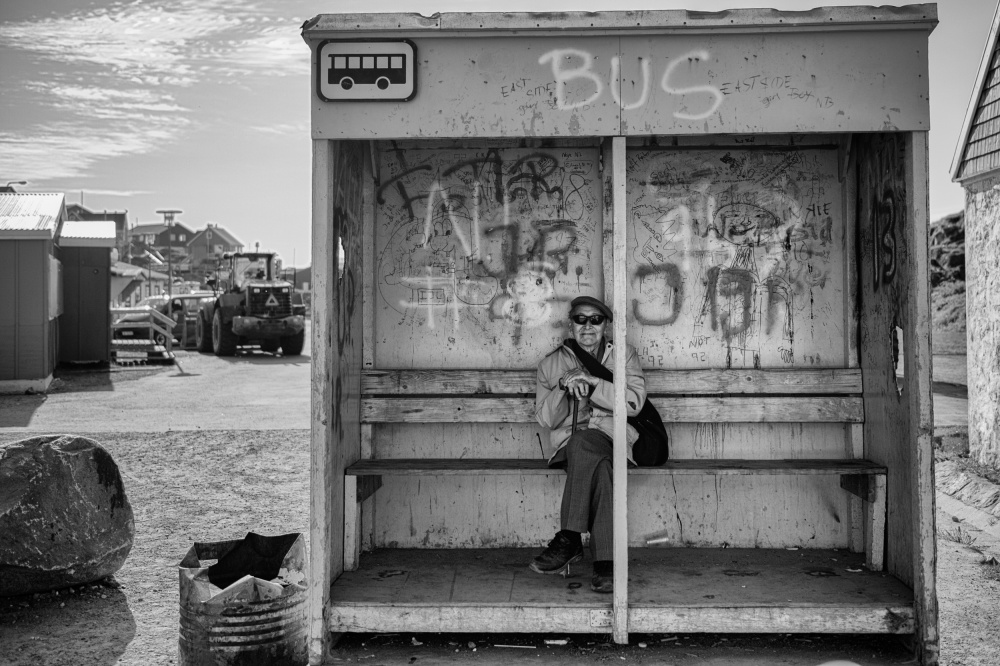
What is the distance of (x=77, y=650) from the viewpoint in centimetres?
413

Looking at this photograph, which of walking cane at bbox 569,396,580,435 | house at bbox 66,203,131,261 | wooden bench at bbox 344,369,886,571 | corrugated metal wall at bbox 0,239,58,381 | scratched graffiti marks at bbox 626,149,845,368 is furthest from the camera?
house at bbox 66,203,131,261

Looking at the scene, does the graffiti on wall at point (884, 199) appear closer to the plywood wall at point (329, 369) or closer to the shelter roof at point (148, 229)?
the plywood wall at point (329, 369)

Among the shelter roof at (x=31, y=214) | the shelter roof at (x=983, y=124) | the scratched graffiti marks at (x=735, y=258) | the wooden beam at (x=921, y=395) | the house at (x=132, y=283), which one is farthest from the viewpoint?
the house at (x=132, y=283)

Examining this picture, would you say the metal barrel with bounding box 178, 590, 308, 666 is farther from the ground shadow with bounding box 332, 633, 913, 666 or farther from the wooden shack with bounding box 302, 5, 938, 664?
the ground shadow with bounding box 332, 633, 913, 666

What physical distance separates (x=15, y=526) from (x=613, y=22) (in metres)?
3.67

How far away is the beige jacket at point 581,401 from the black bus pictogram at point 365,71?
1555 mm

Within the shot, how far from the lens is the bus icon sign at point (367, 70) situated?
12.4 feet

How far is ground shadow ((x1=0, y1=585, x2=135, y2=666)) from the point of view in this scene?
4070 millimetres

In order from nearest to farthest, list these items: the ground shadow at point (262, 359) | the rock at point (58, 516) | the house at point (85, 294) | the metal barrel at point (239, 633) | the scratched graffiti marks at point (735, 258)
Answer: the metal barrel at point (239, 633) → the rock at point (58, 516) → the scratched graffiti marks at point (735, 258) → the house at point (85, 294) → the ground shadow at point (262, 359)

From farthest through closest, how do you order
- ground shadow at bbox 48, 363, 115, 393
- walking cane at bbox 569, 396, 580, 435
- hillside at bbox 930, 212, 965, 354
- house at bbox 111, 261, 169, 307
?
house at bbox 111, 261, 169, 307 → hillside at bbox 930, 212, 965, 354 → ground shadow at bbox 48, 363, 115, 393 → walking cane at bbox 569, 396, 580, 435

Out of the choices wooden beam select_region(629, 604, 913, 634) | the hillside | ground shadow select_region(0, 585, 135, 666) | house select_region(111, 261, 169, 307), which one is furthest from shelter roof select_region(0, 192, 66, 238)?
the hillside

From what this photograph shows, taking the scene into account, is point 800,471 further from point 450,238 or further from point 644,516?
point 450,238

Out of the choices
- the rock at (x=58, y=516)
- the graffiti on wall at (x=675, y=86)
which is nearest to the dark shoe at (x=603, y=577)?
the graffiti on wall at (x=675, y=86)

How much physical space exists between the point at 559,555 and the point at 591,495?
353mm
